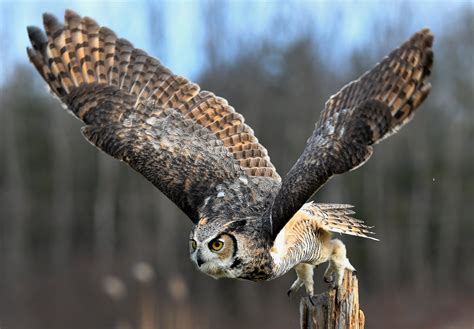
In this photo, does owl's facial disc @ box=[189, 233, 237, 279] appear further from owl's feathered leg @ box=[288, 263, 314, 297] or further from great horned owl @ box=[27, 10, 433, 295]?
owl's feathered leg @ box=[288, 263, 314, 297]

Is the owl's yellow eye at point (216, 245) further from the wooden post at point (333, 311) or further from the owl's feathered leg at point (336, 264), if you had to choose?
the owl's feathered leg at point (336, 264)

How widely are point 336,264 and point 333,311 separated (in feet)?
1.87

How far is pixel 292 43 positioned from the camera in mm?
23219

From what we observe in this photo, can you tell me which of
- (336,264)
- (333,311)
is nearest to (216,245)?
(333,311)

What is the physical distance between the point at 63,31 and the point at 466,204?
72.6 ft

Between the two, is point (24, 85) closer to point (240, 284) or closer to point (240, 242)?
point (240, 284)

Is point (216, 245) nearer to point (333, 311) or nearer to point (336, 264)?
point (333, 311)

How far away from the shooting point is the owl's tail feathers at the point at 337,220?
484cm

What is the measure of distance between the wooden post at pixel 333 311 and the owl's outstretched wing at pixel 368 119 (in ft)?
1.71

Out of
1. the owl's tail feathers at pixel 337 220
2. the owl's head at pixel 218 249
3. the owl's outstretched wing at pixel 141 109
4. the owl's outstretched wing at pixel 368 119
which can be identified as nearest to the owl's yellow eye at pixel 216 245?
the owl's head at pixel 218 249

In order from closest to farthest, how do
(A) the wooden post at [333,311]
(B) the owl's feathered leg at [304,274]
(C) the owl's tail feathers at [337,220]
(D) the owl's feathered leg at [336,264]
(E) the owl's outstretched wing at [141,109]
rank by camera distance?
(A) the wooden post at [333,311], (D) the owl's feathered leg at [336,264], (C) the owl's tail feathers at [337,220], (B) the owl's feathered leg at [304,274], (E) the owl's outstretched wing at [141,109]

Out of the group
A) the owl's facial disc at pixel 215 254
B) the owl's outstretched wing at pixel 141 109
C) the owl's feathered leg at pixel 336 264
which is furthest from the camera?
the owl's outstretched wing at pixel 141 109

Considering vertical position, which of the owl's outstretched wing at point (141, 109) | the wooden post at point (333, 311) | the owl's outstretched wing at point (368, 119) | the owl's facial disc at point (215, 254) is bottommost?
the wooden post at point (333, 311)

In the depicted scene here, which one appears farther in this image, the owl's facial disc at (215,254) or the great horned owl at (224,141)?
the great horned owl at (224,141)
